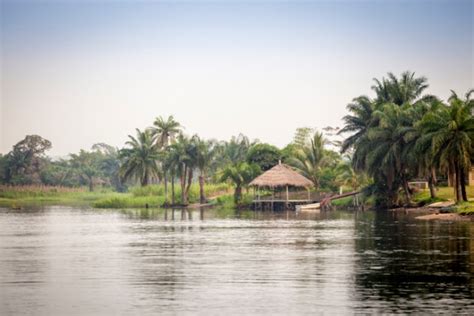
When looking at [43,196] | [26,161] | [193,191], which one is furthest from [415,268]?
[26,161]

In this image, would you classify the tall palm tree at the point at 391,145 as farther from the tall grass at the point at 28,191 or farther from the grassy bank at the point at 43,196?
the tall grass at the point at 28,191

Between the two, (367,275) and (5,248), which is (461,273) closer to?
(367,275)

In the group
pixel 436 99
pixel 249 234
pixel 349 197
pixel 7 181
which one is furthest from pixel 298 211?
pixel 7 181

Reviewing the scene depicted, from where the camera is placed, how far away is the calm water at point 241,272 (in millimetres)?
18500

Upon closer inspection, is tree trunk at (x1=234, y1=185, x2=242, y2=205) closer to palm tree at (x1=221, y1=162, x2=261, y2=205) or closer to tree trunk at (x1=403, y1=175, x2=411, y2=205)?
palm tree at (x1=221, y1=162, x2=261, y2=205)

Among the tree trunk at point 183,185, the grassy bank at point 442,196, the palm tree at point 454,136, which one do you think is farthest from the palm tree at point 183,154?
the palm tree at point 454,136

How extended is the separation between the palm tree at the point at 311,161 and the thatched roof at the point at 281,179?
370 cm

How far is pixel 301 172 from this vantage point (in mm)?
80250

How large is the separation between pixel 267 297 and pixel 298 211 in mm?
53902

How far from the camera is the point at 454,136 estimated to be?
53188 millimetres

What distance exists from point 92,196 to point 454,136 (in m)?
69.0

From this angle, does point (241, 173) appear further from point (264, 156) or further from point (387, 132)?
point (387, 132)

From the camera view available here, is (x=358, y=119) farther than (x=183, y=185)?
No

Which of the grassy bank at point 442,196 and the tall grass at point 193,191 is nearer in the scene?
the grassy bank at point 442,196
